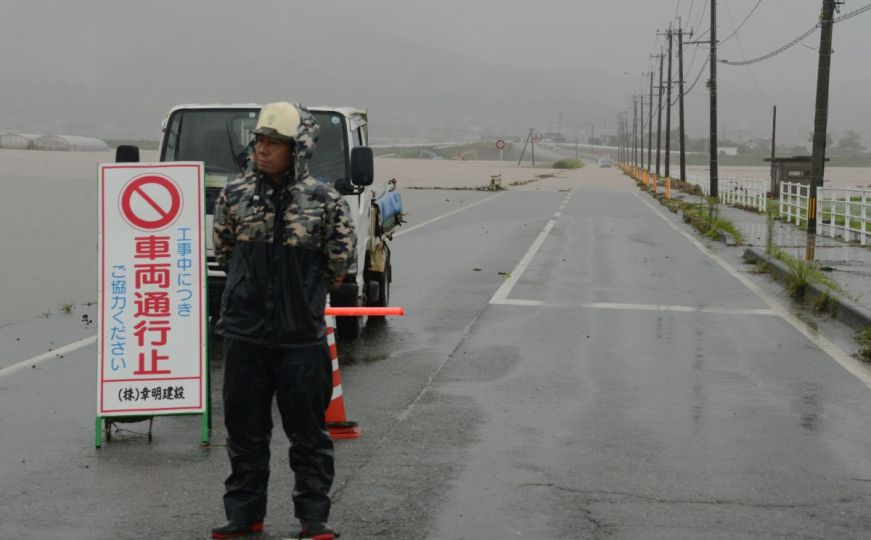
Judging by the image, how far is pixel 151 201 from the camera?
6988 millimetres

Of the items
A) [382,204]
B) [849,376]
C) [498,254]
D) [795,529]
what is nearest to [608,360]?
[849,376]

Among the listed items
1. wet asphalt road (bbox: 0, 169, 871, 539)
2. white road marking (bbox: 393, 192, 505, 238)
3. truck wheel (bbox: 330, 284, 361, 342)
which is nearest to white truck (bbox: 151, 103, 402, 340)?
truck wheel (bbox: 330, 284, 361, 342)

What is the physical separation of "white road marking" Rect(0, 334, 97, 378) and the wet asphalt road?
0.10 m

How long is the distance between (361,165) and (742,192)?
35850mm

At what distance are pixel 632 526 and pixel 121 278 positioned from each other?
10.7 ft

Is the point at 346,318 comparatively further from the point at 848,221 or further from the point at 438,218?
the point at 438,218

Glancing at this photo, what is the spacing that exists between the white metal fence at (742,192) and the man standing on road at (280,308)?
34.0m

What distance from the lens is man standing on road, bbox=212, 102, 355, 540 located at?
16.4 feet

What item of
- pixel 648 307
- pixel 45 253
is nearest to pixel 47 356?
pixel 648 307

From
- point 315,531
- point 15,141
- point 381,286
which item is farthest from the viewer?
point 15,141

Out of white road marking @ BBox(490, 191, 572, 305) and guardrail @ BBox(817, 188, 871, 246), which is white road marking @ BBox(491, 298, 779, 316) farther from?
guardrail @ BBox(817, 188, 871, 246)

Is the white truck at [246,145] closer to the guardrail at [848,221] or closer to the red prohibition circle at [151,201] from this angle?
the red prohibition circle at [151,201]

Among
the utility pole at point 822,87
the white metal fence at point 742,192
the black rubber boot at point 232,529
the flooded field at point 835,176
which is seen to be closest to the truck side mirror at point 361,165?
the black rubber boot at point 232,529

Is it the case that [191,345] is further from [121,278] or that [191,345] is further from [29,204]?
[29,204]
